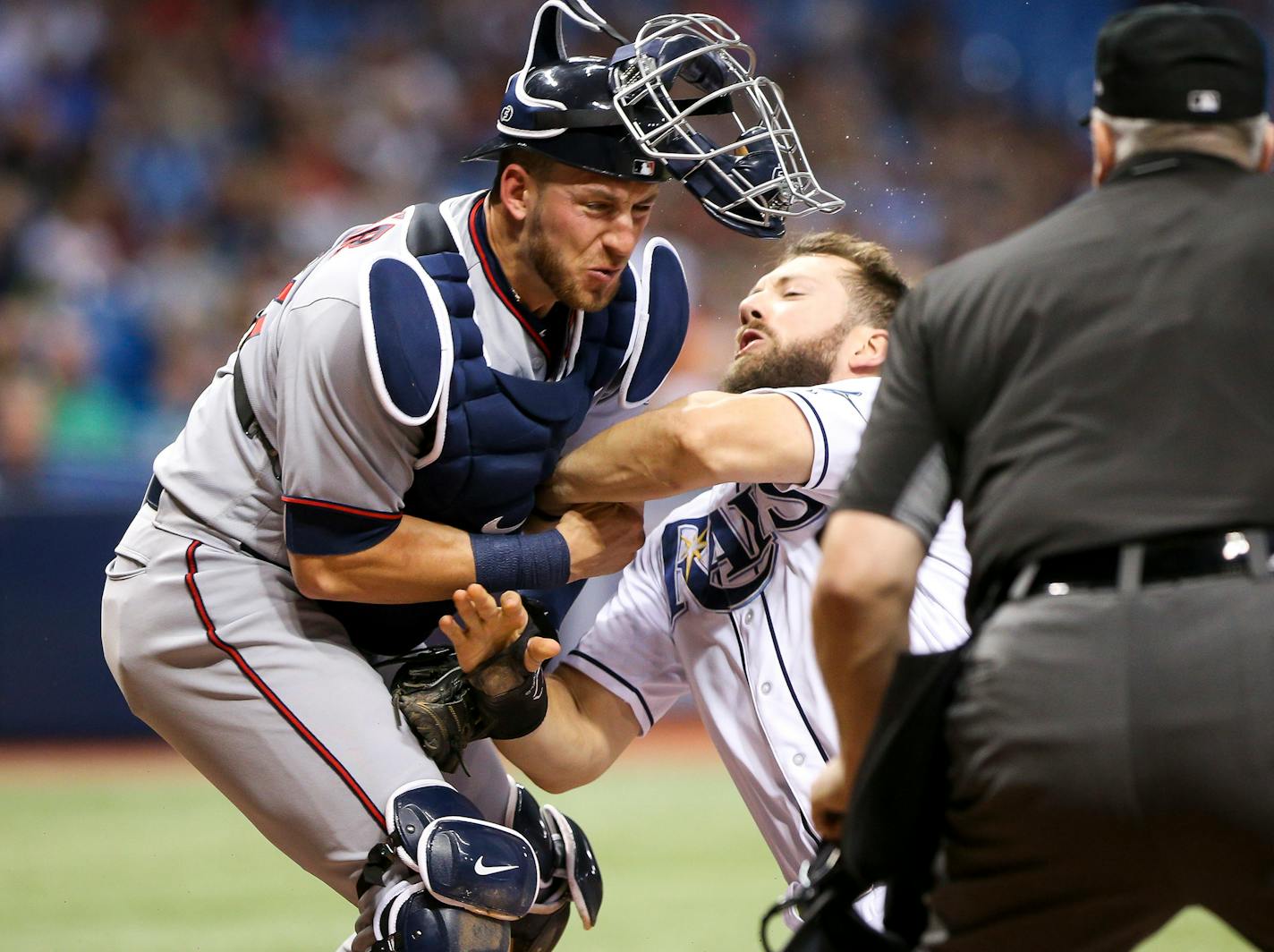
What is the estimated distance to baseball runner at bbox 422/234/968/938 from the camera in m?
3.44

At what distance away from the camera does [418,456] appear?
134 inches

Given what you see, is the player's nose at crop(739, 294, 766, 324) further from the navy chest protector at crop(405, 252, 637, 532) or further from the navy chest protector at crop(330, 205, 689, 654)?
the navy chest protector at crop(405, 252, 637, 532)

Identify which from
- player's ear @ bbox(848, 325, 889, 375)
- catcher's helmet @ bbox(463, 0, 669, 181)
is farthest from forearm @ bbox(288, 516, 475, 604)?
player's ear @ bbox(848, 325, 889, 375)

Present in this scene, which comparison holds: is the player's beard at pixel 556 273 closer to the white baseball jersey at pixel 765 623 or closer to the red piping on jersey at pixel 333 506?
the white baseball jersey at pixel 765 623

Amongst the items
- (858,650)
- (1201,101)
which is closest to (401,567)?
(858,650)

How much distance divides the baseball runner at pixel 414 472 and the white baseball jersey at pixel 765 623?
295 mm

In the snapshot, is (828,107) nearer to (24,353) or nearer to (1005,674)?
(24,353)

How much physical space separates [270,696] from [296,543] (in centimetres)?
36

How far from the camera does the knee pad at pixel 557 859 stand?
377cm

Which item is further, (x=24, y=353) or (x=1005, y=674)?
(x=24, y=353)

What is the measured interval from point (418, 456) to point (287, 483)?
0.97 feet

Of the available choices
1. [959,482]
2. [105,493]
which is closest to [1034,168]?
[105,493]

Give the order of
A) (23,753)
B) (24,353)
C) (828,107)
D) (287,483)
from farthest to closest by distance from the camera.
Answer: (828,107) → (24,353) → (23,753) → (287,483)

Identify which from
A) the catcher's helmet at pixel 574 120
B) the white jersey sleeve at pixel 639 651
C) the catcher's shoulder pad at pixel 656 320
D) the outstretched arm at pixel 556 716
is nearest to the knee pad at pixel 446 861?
the outstretched arm at pixel 556 716
